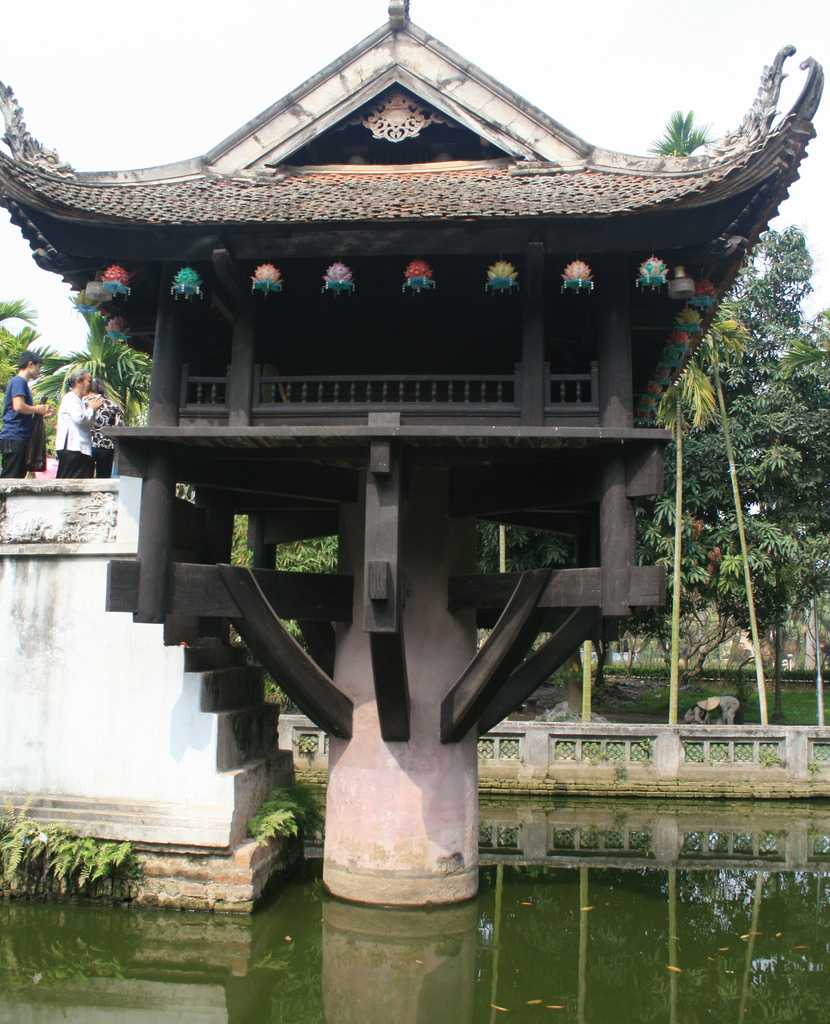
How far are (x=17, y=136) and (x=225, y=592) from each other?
3.72 m

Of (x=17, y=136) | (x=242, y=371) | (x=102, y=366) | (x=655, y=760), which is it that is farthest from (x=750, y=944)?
(x=102, y=366)

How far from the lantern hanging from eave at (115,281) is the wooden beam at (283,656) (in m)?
2.10

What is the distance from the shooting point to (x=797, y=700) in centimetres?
2750

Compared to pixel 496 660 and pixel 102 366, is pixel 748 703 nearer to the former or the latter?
pixel 102 366

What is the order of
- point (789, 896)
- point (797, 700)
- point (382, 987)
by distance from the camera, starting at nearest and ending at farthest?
point (382, 987) → point (789, 896) → point (797, 700)

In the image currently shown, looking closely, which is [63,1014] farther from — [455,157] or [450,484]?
[455,157]

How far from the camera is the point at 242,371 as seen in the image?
273 inches

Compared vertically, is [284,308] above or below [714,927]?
above

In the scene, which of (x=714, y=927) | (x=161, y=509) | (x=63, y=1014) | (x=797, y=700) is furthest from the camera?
(x=797, y=700)

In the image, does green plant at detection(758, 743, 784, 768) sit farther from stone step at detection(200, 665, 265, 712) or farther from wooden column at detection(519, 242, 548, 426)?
wooden column at detection(519, 242, 548, 426)

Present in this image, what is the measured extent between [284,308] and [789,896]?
266 inches

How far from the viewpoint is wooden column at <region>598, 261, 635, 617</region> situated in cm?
648

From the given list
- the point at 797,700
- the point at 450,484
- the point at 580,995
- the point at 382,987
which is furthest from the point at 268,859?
the point at 797,700

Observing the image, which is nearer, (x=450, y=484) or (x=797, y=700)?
(x=450, y=484)
